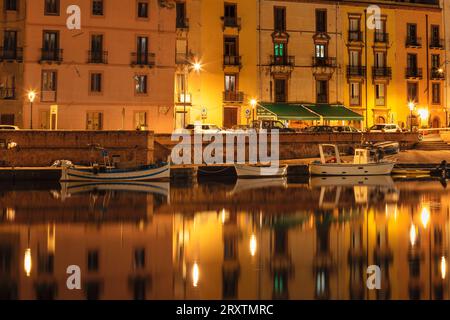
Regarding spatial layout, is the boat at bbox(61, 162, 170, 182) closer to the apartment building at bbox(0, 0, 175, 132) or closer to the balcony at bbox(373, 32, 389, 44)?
the apartment building at bbox(0, 0, 175, 132)

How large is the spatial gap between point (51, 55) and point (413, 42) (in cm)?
3101

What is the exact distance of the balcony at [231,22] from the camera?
46156mm

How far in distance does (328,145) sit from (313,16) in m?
13.5

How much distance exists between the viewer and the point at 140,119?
1661 inches

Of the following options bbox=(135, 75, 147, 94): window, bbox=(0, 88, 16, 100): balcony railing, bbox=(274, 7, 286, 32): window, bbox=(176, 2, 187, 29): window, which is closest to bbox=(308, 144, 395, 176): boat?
bbox=(274, 7, 286, 32): window

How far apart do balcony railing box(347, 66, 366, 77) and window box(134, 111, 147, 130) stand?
18.3 meters

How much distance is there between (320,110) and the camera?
46812 millimetres

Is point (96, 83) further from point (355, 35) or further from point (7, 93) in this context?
point (355, 35)

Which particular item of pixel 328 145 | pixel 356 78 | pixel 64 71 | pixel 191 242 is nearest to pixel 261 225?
pixel 191 242

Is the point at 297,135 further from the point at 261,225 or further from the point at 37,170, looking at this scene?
the point at 261,225

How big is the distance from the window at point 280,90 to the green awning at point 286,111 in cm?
78

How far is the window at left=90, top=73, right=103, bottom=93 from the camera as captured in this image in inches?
1628

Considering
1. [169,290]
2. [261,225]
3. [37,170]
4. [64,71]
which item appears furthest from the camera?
[64,71]

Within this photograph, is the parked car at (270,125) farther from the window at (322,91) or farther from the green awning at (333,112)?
the window at (322,91)
